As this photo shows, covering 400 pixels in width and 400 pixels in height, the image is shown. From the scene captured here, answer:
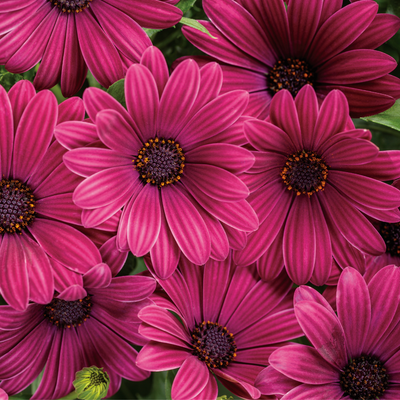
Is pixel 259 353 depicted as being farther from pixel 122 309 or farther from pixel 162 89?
pixel 162 89

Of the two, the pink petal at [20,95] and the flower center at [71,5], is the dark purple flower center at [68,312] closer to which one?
the pink petal at [20,95]

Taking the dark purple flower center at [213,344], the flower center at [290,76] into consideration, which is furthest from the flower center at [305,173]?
the dark purple flower center at [213,344]

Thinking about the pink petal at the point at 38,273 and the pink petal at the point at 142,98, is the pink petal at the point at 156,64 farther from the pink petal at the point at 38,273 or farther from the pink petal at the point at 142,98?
the pink petal at the point at 38,273

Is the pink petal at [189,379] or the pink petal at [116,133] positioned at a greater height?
the pink petal at [116,133]

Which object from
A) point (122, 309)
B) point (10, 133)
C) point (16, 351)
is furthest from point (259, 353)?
point (10, 133)

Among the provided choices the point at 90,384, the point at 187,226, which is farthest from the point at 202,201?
the point at 90,384

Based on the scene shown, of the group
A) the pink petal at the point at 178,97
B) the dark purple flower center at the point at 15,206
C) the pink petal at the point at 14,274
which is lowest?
the pink petal at the point at 14,274

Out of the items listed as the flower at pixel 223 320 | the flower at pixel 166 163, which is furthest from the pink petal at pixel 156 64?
A: the flower at pixel 223 320

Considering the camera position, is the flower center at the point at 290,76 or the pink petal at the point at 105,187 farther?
the flower center at the point at 290,76
